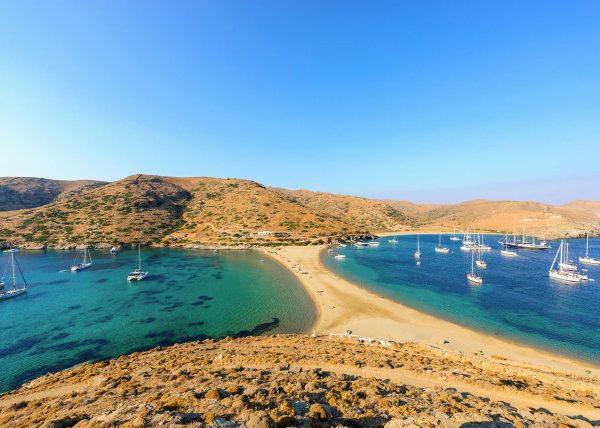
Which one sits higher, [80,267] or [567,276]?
[567,276]

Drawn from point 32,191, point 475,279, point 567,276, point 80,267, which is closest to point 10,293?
point 80,267

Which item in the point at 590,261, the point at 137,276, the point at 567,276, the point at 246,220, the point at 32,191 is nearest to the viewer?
the point at 567,276

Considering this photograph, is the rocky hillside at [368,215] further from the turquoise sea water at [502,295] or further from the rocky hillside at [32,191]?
the rocky hillside at [32,191]

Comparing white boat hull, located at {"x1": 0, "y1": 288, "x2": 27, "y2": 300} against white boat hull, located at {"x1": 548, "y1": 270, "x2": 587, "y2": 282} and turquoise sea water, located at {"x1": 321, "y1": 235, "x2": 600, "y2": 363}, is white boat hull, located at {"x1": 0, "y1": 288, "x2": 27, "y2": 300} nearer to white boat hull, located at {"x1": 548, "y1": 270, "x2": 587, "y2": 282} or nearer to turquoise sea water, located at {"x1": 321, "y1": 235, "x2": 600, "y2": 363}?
turquoise sea water, located at {"x1": 321, "y1": 235, "x2": 600, "y2": 363}

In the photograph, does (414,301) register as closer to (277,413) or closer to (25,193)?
(277,413)

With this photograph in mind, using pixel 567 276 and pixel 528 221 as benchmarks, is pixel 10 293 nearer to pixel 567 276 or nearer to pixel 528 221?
pixel 567 276

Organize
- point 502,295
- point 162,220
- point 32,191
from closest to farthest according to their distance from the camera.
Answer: point 502,295 < point 162,220 < point 32,191

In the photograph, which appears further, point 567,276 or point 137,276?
point 137,276
